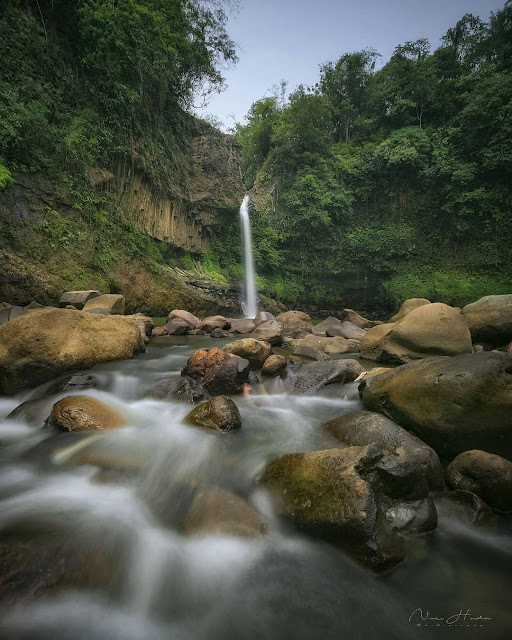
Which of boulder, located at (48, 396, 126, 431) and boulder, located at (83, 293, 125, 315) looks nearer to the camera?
boulder, located at (48, 396, 126, 431)

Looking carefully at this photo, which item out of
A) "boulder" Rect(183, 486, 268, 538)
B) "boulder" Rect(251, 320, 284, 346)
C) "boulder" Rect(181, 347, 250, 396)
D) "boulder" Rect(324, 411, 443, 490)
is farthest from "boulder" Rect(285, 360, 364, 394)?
"boulder" Rect(251, 320, 284, 346)

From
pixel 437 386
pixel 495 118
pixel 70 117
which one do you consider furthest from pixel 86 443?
pixel 495 118

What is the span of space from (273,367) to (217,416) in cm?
204

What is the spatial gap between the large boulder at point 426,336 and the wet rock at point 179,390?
419 cm

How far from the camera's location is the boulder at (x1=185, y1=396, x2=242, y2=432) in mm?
3703

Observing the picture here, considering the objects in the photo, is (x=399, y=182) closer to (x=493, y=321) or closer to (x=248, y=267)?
(x=248, y=267)

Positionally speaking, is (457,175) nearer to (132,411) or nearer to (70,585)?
(132,411)

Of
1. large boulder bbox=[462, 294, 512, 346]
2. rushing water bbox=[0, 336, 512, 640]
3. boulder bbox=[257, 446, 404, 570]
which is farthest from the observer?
large boulder bbox=[462, 294, 512, 346]

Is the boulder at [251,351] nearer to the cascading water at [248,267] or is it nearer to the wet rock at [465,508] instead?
the wet rock at [465,508]

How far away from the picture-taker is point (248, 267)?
22375 mm

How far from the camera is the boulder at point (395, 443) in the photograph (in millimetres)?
2545

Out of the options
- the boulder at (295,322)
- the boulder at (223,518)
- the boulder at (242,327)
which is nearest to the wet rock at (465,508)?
the boulder at (223,518)

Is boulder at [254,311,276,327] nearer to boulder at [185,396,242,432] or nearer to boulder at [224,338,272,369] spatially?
boulder at [224,338,272,369]

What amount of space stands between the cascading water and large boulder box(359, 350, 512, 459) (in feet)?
A: 55.0
